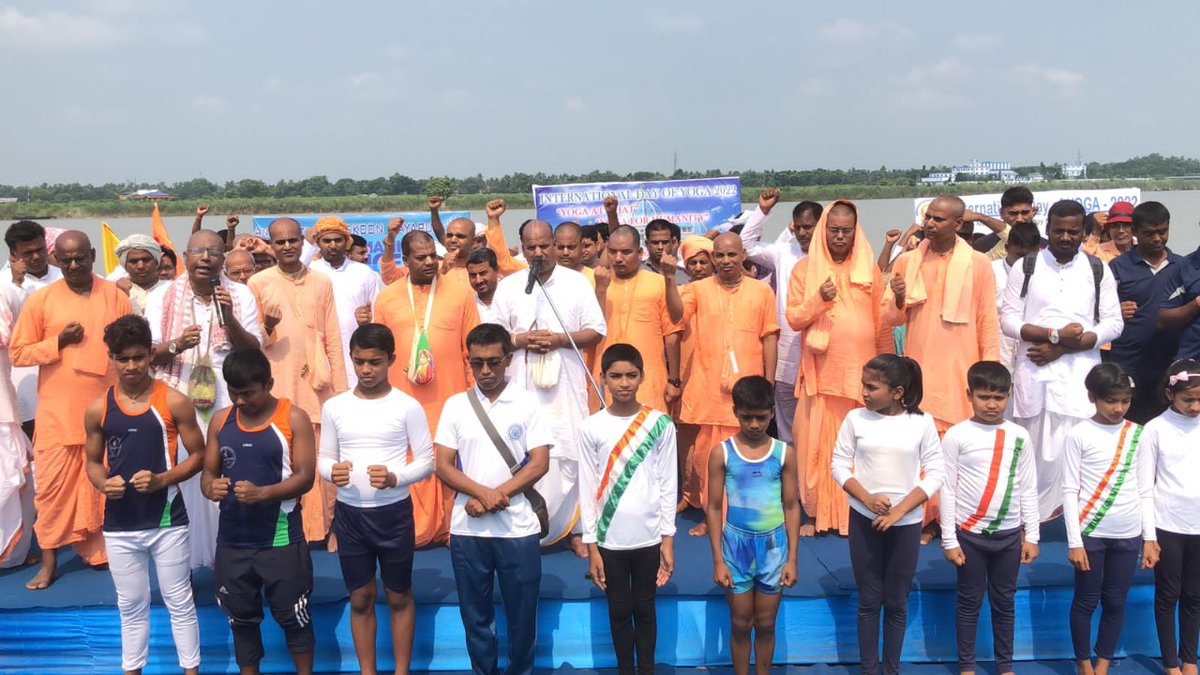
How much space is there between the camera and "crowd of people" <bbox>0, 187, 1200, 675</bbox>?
381 cm

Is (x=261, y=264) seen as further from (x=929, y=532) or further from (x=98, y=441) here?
(x=929, y=532)

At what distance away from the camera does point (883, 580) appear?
3.97 metres

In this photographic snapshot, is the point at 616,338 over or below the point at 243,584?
over

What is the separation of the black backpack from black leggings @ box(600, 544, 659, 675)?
2840 mm

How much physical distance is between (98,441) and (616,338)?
9.18ft

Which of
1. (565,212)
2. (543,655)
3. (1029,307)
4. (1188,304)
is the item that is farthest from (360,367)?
(565,212)

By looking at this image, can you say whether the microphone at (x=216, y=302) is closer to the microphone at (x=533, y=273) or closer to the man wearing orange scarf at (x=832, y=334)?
the microphone at (x=533, y=273)

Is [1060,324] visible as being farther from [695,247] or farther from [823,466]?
[695,247]

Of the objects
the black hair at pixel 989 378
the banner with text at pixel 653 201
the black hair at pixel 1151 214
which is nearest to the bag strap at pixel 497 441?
the black hair at pixel 989 378

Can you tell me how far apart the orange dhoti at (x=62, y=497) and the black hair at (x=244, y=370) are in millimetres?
1718

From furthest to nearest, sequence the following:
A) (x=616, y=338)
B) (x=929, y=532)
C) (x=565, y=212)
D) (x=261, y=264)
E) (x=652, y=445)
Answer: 1. (x=565, y=212)
2. (x=261, y=264)
3. (x=616, y=338)
4. (x=929, y=532)
5. (x=652, y=445)

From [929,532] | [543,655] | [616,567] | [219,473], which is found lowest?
[543,655]

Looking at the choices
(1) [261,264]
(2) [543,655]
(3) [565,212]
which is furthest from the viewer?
(3) [565,212]

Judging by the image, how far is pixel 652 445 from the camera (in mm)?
3807
